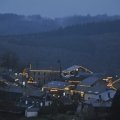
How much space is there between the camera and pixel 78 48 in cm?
3145

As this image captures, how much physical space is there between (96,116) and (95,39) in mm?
26353

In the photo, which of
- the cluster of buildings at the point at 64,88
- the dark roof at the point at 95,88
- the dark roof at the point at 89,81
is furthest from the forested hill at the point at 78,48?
the dark roof at the point at 95,88

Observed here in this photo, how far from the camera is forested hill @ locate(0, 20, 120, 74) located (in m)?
25.3

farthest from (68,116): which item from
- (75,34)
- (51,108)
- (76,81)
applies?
(75,34)

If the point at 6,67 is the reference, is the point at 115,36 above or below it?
above

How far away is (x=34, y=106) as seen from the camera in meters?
11.0

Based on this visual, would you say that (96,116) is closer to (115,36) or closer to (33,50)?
(33,50)

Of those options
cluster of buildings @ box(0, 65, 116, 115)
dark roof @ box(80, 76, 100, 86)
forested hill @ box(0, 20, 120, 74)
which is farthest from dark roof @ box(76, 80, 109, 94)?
forested hill @ box(0, 20, 120, 74)

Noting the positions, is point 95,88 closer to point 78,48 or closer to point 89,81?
point 89,81

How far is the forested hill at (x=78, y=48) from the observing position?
2530 centimetres

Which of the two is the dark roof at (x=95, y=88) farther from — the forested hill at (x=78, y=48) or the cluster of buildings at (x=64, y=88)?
the forested hill at (x=78, y=48)

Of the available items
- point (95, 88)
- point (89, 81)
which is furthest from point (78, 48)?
point (95, 88)

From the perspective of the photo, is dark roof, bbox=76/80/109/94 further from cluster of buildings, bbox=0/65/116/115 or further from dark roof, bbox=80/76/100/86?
dark roof, bbox=80/76/100/86

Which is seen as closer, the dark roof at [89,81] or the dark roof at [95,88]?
the dark roof at [95,88]
